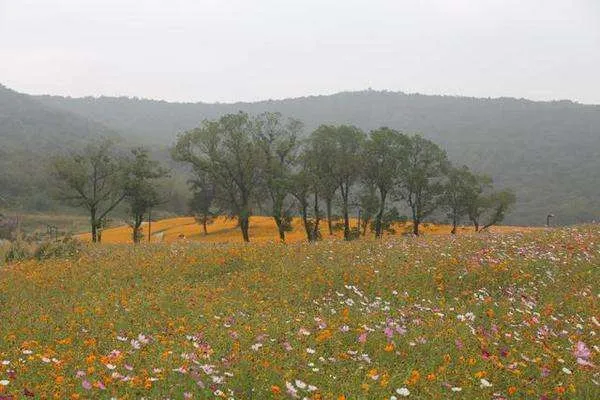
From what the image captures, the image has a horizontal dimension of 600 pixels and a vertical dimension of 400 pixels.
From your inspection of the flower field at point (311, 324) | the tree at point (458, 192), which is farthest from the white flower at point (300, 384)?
the tree at point (458, 192)

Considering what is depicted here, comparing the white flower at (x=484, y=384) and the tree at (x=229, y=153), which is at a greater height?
the tree at (x=229, y=153)

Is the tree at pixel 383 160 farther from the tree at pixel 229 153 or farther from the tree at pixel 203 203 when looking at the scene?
the tree at pixel 203 203

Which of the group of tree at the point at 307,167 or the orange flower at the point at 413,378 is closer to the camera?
the orange flower at the point at 413,378

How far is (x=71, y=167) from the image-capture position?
59.2 m

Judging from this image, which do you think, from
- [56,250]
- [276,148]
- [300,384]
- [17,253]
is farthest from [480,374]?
[276,148]

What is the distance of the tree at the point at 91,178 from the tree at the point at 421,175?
29611mm

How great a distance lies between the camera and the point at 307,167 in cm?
6059

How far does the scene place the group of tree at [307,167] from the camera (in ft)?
190

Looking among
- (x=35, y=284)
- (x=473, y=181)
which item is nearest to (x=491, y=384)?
(x=35, y=284)

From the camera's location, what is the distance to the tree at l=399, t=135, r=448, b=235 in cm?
6569

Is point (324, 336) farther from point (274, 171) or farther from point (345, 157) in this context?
point (345, 157)

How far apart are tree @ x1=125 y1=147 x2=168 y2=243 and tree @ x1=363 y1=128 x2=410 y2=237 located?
21.3m

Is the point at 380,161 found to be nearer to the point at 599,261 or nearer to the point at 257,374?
the point at 599,261

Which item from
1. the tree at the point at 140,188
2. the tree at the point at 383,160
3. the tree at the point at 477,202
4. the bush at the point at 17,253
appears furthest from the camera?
the tree at the point at 477,202
